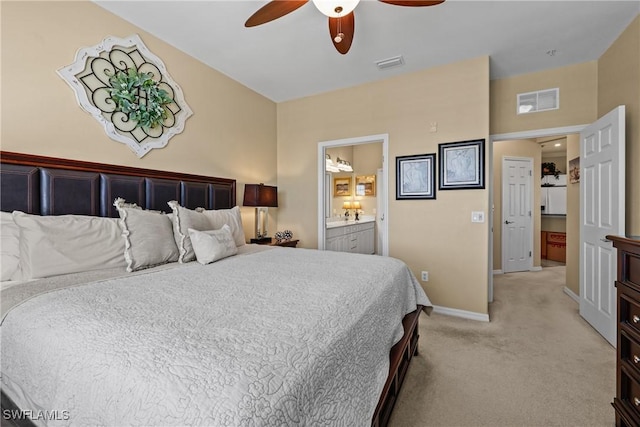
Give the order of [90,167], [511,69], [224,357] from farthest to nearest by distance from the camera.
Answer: [511,69] → [90,167] → [224,357]

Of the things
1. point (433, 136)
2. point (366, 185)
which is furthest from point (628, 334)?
point (366, 185)

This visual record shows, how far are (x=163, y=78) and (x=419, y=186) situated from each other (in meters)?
3.01

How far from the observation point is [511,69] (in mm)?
3109

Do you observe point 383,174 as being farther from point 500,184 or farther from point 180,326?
point 180,326

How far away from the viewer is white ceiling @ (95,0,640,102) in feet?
7.23

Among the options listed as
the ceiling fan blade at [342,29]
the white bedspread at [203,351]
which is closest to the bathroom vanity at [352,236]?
the ceiling fan blade at [342,29]

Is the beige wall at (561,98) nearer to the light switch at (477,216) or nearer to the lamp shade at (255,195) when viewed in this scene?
the light switch at (477,216)

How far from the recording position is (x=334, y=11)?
5.38 ft

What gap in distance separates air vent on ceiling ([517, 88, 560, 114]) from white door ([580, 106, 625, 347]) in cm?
48

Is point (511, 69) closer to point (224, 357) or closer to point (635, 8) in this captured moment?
point (635, 8)

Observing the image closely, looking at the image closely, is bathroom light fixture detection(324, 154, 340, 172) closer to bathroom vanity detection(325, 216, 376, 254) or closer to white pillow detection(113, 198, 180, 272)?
bathroom vanity detection(325, 216, 376, 254)

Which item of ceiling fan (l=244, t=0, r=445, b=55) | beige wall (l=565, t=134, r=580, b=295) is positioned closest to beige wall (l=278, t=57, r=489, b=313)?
ceiling fan (l=244, t=0, r=445, b=55)

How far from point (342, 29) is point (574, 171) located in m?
3.92

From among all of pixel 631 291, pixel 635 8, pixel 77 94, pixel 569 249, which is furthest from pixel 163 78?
pixel 569 249
